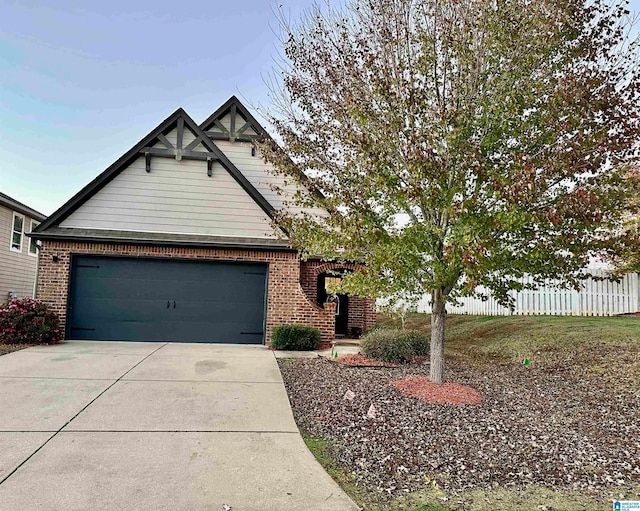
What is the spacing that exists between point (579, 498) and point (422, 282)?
3131mm

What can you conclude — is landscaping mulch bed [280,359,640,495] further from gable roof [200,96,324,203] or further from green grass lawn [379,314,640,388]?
gable roof [200,96,324,203]

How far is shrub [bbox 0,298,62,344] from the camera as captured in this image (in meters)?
9.95

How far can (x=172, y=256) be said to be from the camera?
37.1 feet

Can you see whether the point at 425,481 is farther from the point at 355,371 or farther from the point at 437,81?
the point at 437,81

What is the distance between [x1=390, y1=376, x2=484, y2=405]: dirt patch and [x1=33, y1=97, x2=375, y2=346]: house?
484 centimetres

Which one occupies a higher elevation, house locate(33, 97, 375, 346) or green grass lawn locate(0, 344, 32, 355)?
house locate(33, 97, 375, 346)

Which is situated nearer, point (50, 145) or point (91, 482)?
point (91, 482)

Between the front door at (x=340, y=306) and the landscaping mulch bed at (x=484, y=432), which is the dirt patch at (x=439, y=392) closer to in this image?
the landscaping mulch bed at (x=484, y=432)

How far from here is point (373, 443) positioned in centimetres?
444

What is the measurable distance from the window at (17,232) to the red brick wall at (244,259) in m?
8.63

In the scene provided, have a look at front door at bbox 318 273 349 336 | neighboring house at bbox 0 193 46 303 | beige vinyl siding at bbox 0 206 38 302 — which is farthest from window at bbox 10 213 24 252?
front door at bbox 318 273 349 336

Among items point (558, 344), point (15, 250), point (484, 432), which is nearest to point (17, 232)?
point (15, 250)

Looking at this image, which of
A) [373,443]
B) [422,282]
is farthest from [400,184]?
[373,443]

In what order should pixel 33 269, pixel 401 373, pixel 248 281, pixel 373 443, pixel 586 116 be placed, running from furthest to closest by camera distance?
pixel 33 269
pixel 248 281
pixel 401 373
pixel 586 116
pixel 373 443
